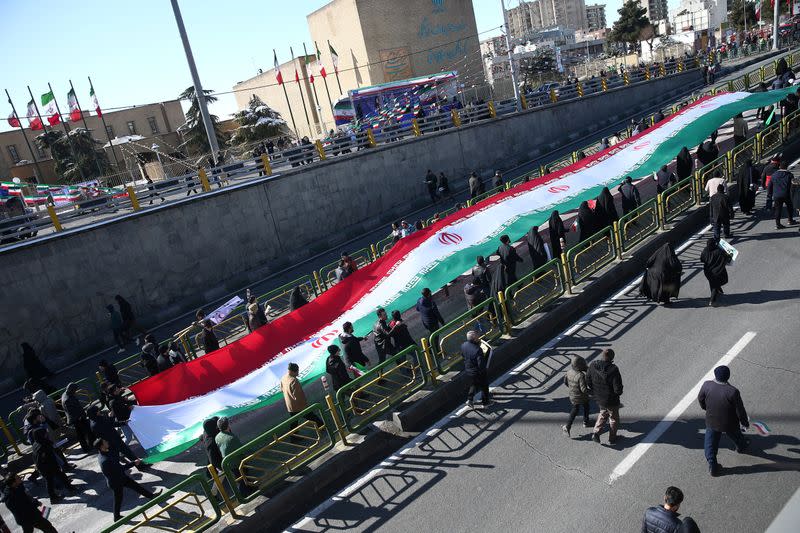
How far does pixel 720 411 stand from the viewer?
6.02 m

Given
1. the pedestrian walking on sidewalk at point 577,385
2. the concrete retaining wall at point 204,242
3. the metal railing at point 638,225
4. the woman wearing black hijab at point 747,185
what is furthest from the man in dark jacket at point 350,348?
the concrete retaining wall at point 204,242

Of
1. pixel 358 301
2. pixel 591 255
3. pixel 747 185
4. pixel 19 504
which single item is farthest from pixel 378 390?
pixel 747 185

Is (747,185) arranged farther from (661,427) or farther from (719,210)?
(661,427)

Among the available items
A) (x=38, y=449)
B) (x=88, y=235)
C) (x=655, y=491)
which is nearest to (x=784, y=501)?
(x=655, y=491)

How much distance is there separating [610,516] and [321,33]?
57291mm

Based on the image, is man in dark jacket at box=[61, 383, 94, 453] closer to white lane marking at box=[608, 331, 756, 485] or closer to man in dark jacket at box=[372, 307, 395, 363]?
man in dark jacket at box=[372, 307, 395, 363]

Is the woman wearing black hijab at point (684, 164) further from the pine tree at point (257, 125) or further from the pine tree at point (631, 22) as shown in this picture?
the pine tree at point (631, 22)

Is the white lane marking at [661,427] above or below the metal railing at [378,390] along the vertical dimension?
below

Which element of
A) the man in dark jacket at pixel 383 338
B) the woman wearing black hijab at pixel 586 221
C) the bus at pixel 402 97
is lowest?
the man in dark jacket at pixel 383 338

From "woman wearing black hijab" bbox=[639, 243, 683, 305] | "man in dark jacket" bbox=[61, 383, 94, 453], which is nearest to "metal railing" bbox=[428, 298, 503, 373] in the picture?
"woman wearing black hijab" bbox=[639, 243, 683, 305]

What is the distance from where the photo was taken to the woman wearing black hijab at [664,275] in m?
10.2

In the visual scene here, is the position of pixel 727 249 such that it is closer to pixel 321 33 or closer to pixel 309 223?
pixel 309 223

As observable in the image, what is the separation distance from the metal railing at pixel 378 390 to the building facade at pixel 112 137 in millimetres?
40639

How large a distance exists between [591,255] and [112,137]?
173 feet
